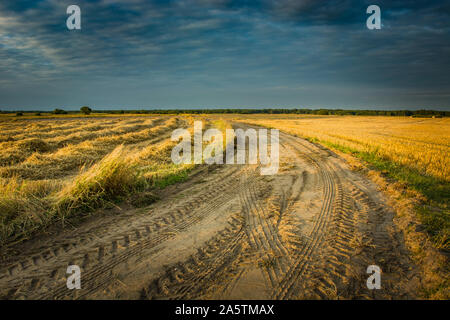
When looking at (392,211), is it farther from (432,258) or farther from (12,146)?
(12,146)

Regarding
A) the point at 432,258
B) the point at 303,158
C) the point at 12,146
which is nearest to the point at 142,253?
the point at 432,258

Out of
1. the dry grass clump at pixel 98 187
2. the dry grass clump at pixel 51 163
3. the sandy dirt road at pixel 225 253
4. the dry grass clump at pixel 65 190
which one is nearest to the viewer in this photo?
the sandy dirt road at pixel 225 253

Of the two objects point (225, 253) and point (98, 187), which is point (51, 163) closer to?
point (98, 187)

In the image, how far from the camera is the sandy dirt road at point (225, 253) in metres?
2.75

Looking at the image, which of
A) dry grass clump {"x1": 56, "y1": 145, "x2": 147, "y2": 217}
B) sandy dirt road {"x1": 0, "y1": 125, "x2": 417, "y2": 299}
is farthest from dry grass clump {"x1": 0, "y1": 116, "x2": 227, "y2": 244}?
sandy dirt road {"x1": 0, "y1": 125, "x2": 417, "y2": 299}

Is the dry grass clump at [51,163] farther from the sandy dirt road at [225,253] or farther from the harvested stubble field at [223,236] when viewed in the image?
the sandy dirt road at [225,253]

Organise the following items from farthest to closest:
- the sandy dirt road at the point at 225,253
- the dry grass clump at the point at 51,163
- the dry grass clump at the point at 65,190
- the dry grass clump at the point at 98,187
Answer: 1. the dry grass clump at the point at 51,163
2. the dry grass clump at the point at 98,187
3. the dry grass clump at the point at 65,190
4. the sandy dirt road at the point at 225,253

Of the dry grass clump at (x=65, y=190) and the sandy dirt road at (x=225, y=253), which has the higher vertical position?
the dry grass clump at (x=65, y=190)

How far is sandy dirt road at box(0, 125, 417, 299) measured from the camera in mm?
2750

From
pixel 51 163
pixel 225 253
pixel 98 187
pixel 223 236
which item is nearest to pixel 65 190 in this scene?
pixel 98 187

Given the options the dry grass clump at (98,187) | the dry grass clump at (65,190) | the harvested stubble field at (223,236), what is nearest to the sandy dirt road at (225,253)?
the harvested stubble field at (223,236)

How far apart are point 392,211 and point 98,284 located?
5746 millimetres

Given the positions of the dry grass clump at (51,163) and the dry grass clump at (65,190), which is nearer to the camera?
the dry grass clump at (65,190)
